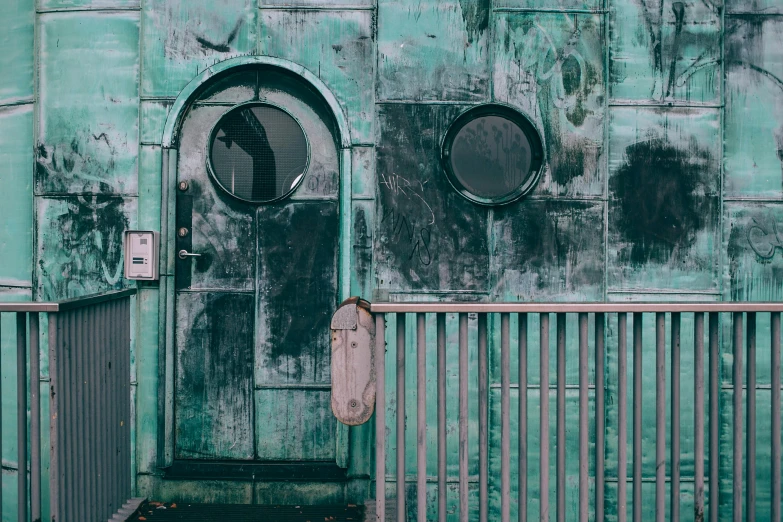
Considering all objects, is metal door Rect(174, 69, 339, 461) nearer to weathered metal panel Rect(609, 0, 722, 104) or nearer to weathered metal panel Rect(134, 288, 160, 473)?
weathered metal panel Rect(134, 288, 160, 473)

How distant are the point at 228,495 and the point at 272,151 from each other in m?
2.51

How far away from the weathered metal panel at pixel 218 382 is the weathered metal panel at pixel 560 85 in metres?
2.43

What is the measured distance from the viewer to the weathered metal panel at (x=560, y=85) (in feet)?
13.5

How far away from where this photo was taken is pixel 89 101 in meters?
4.14

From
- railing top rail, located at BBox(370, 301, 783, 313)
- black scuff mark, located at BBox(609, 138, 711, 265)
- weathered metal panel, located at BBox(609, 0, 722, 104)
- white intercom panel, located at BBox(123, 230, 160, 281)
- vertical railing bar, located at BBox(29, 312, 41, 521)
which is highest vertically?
weathered metal panel, located at BBox(609, 0, 722, 104)

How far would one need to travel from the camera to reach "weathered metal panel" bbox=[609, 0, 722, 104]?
13.5ft

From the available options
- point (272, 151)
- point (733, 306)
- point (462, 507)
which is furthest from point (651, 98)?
point (462, 507)

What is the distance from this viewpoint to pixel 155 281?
4.11 m

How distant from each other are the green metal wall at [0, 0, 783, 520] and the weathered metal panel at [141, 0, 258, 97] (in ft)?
0.03

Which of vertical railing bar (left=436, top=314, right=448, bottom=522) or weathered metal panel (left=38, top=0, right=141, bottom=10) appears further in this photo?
weathered metal panel (left=38, top=0, right=141, bottom=10)

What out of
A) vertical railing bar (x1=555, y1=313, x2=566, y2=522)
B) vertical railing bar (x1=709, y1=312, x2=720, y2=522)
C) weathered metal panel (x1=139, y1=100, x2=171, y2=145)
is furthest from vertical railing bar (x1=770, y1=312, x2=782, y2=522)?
weathered metal panel (x1=139, y1=100, x2=171, y2=145)

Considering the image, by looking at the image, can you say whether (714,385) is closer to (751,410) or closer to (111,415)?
(751,410)

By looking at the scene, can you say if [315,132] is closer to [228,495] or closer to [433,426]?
[433,426]

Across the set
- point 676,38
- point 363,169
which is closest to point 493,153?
point 363,169
